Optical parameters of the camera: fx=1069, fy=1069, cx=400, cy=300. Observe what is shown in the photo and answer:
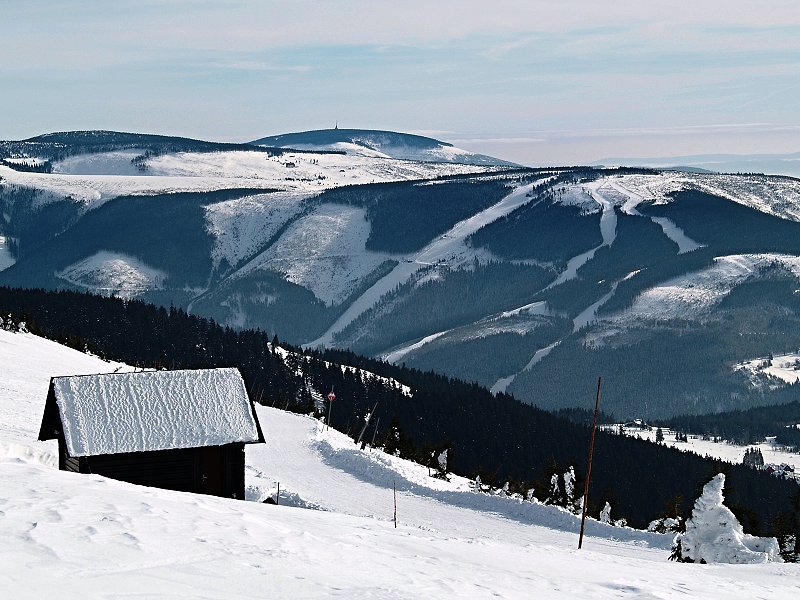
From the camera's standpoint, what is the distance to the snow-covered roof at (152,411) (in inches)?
1305

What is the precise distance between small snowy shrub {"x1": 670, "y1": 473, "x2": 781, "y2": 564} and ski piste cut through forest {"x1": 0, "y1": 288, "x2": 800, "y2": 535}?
213 feet

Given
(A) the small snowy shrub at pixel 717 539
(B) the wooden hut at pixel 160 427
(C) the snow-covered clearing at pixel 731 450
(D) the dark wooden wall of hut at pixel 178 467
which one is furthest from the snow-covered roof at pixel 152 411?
(C) the snow-covered clearing at pixel 731 450

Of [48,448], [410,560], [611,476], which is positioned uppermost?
[410,560]

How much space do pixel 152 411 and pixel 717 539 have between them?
17877 mm

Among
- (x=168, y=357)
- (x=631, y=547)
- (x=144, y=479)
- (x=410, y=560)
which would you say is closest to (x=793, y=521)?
(x=631, y=547)

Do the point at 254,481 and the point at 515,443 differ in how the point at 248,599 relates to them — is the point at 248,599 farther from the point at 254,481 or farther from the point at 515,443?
the point at 515,443

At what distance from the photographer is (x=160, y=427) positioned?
33.8 metres

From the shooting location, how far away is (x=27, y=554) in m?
14.8

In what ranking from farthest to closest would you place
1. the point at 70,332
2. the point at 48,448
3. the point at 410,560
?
the point at 70,332 < the point at 48,448 < the point at 410,560

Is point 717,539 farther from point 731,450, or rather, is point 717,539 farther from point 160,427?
point 731,450

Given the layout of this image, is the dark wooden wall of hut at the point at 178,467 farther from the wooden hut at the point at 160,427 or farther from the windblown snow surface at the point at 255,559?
the windblown snow surface at the point at 255,559

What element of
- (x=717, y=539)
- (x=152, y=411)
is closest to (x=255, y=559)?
(x=152, y=411)

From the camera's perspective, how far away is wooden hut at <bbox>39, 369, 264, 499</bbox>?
109ft

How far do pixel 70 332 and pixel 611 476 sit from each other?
225 ft
